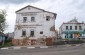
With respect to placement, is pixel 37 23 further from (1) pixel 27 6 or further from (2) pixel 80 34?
(2) pixel 80 34

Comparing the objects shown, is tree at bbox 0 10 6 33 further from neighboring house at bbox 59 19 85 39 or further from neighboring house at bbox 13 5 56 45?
neighboring house at bbox 59 19 85 39

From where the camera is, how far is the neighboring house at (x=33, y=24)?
48.6 metres

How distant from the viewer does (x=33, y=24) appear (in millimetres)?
49000

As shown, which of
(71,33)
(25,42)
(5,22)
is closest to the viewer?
(25,42)

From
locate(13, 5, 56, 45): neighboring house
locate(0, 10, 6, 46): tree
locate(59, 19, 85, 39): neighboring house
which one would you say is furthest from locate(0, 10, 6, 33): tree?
locate(59, 19, 85, 39): neighboring house

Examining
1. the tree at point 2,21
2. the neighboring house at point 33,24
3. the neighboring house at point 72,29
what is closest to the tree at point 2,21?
the tree at point 2,21

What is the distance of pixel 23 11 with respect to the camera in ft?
162

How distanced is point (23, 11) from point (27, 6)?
54.8 inches

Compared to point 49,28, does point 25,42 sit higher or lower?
lower

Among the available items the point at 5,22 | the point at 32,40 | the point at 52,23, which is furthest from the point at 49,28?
the point at 5,22

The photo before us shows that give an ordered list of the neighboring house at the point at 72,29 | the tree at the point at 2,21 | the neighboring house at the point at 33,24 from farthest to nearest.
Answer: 1. the neighboring house at the point at 72,29
2. the tree at the point at 2,21
3. the neighboring house at the point at 33,24

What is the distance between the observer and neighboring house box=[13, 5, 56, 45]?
48.6 metres

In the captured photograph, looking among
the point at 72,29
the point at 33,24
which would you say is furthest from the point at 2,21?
the point at 72,29

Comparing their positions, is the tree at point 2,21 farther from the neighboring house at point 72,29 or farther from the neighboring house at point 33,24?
the neighboring house at point 72,29
